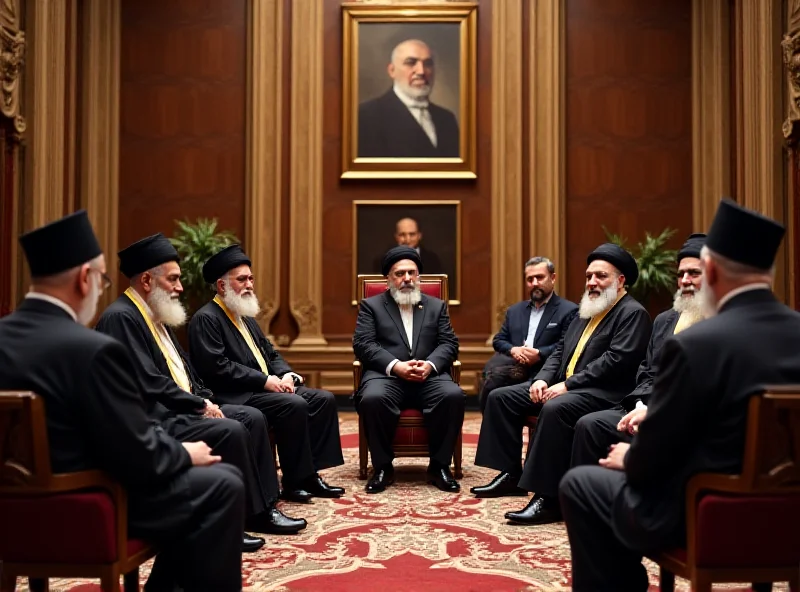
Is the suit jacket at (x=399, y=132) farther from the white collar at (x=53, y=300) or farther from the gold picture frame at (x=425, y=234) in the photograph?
the white collar at (x=53, y=300)

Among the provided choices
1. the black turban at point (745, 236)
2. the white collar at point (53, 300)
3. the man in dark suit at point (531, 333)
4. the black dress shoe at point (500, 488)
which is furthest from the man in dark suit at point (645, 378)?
the white collar at point (53, 300)

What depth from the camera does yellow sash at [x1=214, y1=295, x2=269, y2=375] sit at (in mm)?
5504

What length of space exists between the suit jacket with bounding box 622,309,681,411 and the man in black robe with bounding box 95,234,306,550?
1931 millimetres

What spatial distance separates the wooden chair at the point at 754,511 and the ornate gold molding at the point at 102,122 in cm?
840

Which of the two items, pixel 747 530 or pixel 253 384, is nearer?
pixel 747 530

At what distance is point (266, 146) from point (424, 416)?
5.30 meters

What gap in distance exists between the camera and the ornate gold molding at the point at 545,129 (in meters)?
10.0

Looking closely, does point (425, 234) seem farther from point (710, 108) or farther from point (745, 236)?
point (745, 236)

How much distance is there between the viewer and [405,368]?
5.90 metres

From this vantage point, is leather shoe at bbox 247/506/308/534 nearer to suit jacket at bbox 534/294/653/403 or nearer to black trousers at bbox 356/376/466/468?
black trousers at bbox 356/376/466/468

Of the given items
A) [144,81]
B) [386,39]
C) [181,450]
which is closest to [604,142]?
[386,39]

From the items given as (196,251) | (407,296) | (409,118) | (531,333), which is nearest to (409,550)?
(407,296)

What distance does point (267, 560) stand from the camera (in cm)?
399

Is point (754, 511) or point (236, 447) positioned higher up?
point (754, 511)
